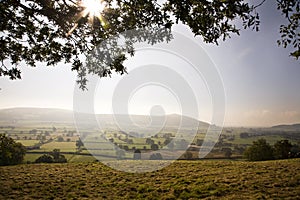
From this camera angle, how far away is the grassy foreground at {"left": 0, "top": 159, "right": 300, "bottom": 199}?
1436 centimetres

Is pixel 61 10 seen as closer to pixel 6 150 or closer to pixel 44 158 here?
pixel 6 150

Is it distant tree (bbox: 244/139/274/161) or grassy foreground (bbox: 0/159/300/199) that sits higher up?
grassy foreground (bbox: 0/159/300/199)

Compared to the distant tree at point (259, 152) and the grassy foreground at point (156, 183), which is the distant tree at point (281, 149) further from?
the grassy foreground at point (156, 183)

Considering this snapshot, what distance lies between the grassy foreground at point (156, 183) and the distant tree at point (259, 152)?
28834 mm

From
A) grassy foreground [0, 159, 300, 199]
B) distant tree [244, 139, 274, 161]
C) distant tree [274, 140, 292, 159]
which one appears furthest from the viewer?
distant tree [244, 139, 274, 161]

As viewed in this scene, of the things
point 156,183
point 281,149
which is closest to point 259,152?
point 281,149

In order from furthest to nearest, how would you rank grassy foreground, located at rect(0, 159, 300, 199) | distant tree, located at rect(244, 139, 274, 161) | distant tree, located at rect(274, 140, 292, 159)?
distant tree, located at rect(244, 139, 274, 161)
distant tree, located at rect(274, 140, 292, 159)
grassy foreground, located at rect(0, 159, 300, 199)

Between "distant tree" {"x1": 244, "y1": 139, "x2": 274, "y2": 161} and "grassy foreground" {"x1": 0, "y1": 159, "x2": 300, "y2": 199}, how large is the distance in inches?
1135

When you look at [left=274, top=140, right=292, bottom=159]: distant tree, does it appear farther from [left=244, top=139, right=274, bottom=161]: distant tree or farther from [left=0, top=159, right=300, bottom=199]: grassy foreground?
[left=0, top=159, right=300, bottom=199]: grassy foreground

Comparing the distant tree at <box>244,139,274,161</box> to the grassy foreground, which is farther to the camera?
the distant tree at <box>244,139,274,161</box>

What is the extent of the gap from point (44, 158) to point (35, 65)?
3521cm

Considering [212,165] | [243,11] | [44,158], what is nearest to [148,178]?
[212,165]

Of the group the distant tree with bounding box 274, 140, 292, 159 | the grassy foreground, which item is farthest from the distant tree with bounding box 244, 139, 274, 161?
the grassy foreground

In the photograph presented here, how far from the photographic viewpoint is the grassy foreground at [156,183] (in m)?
14.4
